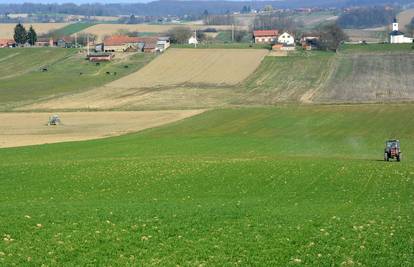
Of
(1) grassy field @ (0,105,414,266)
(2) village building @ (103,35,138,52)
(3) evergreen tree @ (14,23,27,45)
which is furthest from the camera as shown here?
(3) evergreen tree @ (14,23,27,45)

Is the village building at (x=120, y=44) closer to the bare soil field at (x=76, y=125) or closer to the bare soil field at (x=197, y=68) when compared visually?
the bare soil field at (x=197, y=68)

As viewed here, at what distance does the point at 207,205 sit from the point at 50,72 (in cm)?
9581

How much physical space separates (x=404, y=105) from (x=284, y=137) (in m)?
25.0

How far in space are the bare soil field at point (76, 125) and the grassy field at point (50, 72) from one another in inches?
629

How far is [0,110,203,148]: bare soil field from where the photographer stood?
51.0m

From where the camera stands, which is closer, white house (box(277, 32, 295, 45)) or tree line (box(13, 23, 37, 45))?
white house (box(277, 32, 295, 45))

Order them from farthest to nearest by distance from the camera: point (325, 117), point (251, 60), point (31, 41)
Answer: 1. point (31, 41)
2. point (251, 60)
3. point (325, 117)

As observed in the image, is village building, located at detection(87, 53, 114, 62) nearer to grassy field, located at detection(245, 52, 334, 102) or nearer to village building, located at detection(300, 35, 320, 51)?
grassy field, located at detection(245, 52, 334, 102)

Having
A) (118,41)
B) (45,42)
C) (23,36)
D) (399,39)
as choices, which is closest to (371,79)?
(399,39)

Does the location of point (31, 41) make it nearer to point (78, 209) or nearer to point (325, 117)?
point (325, 117)

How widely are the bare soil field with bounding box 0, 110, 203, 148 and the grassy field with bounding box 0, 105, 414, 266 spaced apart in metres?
5.24

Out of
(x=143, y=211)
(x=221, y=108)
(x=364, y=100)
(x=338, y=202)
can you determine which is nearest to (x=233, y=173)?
(x=338, y=202)

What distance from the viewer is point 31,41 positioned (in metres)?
161

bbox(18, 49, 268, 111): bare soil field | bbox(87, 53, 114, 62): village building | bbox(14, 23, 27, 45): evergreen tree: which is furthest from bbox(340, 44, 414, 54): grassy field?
bbox(14, 23, 27, 45): evergreen tree
